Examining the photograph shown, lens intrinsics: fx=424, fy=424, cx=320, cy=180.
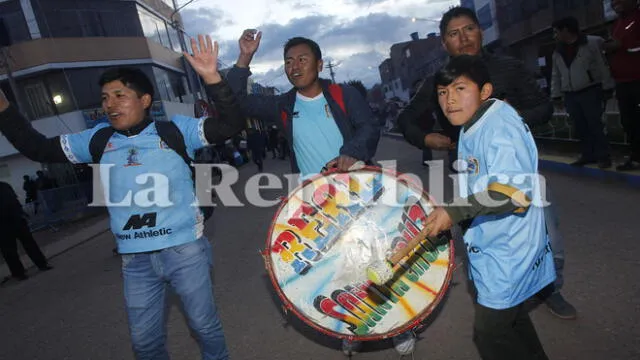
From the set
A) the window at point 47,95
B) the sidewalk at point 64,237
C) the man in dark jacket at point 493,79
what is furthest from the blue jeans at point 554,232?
the window at point 47,95

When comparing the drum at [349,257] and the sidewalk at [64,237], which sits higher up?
the drum at [349,257]

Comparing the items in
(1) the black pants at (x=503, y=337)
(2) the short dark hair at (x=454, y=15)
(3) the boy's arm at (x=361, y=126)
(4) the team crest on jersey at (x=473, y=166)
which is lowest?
(1) the black pants at (x=503, y=337)

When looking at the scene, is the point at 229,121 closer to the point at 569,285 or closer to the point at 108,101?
the point at 108,101

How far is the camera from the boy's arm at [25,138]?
2.61 meters

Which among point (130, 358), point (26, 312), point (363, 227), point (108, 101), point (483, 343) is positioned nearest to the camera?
point (483, 343)

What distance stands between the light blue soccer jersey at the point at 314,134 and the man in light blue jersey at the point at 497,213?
3.16ft

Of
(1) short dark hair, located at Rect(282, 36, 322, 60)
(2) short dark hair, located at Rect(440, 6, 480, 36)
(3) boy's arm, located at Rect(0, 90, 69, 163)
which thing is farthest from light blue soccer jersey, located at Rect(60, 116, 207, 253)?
(2) short dark hair, located at Rect(440, 6, 480, 36)

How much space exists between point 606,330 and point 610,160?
4.36 metres

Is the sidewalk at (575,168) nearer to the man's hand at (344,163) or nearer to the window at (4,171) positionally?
the man's hand at (344,163)

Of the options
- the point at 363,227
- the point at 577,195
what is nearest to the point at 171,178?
the point at 363,227

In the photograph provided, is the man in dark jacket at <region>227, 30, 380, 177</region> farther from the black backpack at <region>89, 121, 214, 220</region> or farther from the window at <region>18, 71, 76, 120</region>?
the window at <region>18, 71, 76, 120</region>

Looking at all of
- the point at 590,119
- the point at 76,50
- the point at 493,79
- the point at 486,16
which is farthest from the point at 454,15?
the point at 486,16

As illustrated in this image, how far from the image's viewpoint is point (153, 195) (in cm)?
252

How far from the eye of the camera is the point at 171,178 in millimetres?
2555
